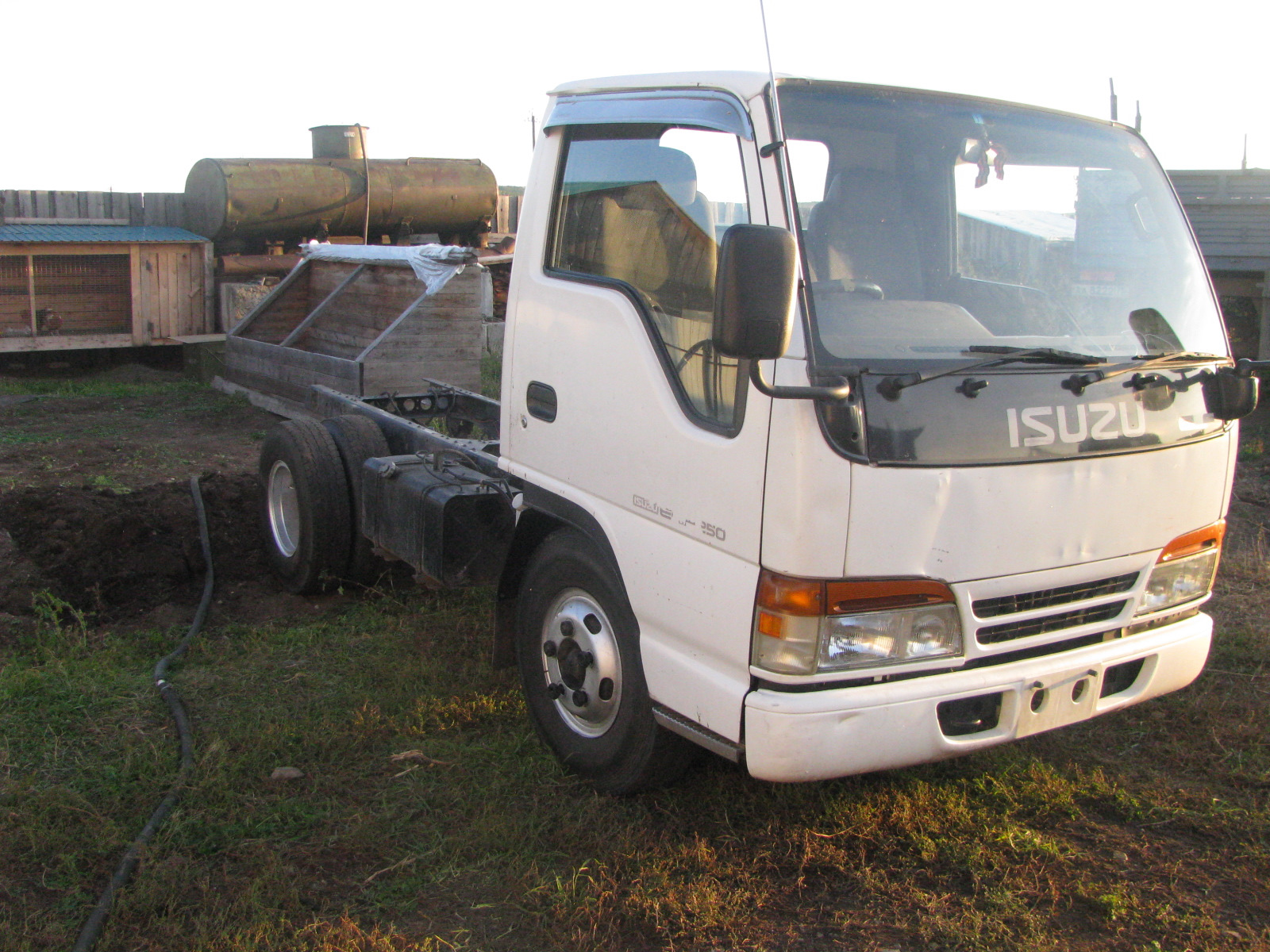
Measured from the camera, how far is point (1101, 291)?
321cm

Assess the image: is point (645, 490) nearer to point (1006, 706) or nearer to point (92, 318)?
point (1006, 706)

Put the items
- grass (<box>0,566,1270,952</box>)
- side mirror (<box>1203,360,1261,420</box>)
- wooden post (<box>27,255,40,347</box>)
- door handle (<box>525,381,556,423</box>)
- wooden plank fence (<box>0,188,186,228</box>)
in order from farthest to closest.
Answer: wooden plank fence (<box>0,188,186,228</box>)
wooden post (<box>27,255,40,347</box>)
door handle (<box>525,381,556,423</box>)
side mirror (<box>1203,360,1261,420</box>)
grass (<box>0,566,1270,952</box>)

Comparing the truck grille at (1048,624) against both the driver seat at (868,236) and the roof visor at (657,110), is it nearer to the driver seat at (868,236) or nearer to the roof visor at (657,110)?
the driver seat at (868,236)

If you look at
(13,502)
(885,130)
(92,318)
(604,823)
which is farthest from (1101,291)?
(92,318)

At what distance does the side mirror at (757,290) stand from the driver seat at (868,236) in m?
0.38

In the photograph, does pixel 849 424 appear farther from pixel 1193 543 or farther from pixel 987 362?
pixel 1193 543

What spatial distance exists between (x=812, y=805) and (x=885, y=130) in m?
2.18

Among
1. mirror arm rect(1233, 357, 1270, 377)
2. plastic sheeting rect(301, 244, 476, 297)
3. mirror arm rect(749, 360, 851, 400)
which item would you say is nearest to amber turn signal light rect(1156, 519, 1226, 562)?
mirror arm rect(1233, 357, 1270, 377)

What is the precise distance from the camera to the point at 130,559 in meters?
5.74

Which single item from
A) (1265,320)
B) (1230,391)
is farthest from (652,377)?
(1265,320)

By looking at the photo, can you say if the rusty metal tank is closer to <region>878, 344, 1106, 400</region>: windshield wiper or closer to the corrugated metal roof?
the corrugated metal roof

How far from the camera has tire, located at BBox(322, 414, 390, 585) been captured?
5441mm

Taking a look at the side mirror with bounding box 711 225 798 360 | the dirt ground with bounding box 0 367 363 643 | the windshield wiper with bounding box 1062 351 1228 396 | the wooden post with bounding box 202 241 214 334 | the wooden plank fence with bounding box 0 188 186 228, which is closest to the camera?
the side mirror with bounding box 711 225 798 360

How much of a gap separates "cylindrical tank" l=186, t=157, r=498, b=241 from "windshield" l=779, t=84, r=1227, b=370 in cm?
1280
